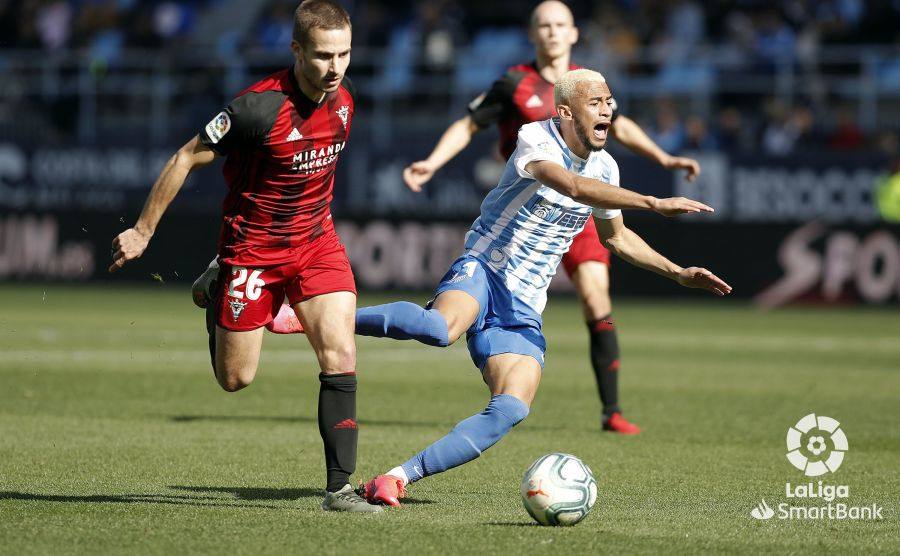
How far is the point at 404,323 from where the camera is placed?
6.81 meters

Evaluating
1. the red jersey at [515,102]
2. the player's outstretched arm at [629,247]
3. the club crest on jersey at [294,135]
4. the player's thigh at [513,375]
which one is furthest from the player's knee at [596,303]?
the club crest on jersey at [294,135]

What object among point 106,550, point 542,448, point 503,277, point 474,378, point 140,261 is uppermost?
point 503,277

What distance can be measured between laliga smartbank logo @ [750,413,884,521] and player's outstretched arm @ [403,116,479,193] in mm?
2703

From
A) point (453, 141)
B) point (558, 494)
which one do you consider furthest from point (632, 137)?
point (558, 494)

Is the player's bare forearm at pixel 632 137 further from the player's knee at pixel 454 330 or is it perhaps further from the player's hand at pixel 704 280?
the player's knee at pixel 454 330

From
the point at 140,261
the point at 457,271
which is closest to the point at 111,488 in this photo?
the point at 457,271

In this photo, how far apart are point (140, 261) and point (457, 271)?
17920mm

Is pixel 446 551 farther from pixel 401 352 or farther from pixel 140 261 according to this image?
pixel 140 261

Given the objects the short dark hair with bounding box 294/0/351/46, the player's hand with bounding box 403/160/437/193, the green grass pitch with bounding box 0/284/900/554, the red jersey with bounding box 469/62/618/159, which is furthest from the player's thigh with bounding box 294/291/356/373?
the red jersey with bounding box 469/62/618/159

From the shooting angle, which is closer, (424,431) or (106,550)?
(106,550)

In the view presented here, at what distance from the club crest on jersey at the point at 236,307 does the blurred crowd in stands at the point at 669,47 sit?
16.5m

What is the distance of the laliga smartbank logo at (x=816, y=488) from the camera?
6.59m

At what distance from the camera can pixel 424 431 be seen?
9477 mm

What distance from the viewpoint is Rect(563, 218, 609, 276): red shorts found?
31.6ft
